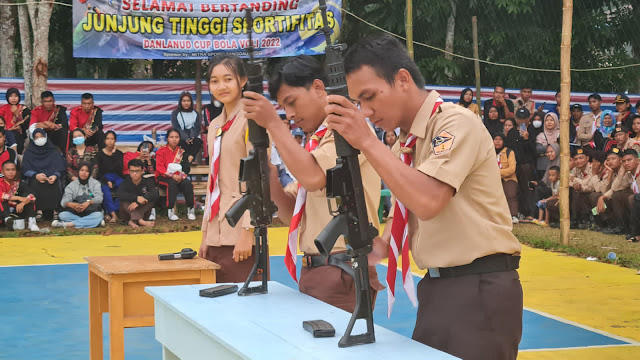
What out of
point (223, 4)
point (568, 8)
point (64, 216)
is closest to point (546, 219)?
point (568, 8)

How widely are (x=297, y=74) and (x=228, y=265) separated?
1307mm

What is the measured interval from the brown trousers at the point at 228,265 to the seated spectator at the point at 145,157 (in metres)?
8.39

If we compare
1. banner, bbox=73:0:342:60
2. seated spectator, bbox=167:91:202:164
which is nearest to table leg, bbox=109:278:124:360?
seated spectator, bbox=167:91:202:164

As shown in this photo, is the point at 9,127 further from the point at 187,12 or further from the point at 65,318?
the point at 65,318

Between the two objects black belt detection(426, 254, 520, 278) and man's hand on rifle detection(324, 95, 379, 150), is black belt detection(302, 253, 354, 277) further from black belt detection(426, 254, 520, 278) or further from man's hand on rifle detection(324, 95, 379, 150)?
man's hand on rifle detection(324, 95, 379, 150)

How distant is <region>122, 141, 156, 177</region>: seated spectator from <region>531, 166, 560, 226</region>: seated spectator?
5598mm

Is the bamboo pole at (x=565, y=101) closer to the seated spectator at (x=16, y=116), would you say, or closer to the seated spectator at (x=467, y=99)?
the seated spectator at (x=467, y=99)

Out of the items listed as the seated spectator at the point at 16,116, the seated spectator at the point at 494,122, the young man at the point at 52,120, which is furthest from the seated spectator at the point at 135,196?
the seated spectator at the point at 494,122

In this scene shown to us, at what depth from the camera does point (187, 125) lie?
527 inches

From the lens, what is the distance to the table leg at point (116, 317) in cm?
414

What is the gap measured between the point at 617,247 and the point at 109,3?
7846 millimetres

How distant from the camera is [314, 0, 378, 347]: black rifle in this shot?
8.18ft

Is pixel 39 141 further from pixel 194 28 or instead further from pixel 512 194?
pixel 512 194

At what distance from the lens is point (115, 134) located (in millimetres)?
12992
